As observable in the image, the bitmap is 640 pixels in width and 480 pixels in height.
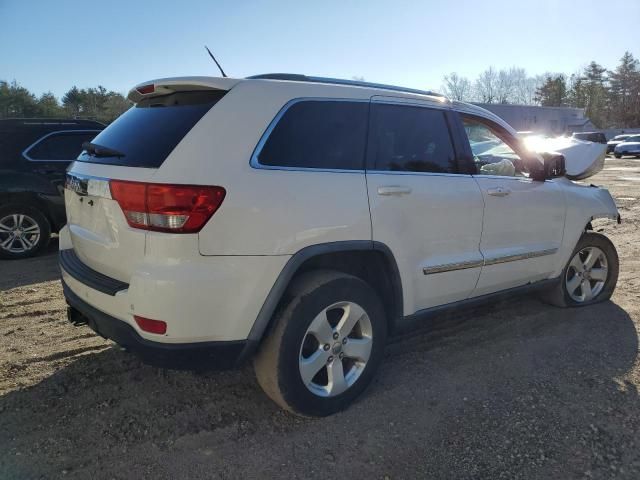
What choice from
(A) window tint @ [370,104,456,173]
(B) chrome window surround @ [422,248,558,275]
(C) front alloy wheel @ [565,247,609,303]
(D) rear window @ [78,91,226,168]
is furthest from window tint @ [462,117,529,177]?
(D) rear window @ [78,91,226,168]

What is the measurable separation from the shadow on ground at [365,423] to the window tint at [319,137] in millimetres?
1461

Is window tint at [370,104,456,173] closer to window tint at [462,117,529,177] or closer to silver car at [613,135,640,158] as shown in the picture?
window tint at [462,117,529,177]

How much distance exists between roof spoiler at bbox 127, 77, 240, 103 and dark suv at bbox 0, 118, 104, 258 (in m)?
4.24

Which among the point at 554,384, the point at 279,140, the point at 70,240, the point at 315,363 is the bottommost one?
the point at 554,384

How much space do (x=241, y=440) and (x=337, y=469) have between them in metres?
0.55

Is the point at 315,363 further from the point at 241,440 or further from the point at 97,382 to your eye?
the point at 97,382

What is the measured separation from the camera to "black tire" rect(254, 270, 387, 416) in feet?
8.52

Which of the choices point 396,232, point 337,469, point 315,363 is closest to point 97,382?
point 315,363

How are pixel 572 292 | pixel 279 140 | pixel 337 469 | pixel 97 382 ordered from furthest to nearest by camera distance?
pixel 572 292 < pixel 97 382 < pixel 279 140 < pixel 337 469

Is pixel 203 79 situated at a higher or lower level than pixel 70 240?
higher

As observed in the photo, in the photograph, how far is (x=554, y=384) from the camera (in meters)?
3.27

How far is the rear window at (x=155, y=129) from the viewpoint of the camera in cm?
253

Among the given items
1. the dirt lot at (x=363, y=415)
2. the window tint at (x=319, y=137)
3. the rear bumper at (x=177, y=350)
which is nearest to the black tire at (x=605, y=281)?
the dirt lot at (x=363, y=415)

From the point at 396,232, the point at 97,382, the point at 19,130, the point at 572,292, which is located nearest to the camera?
the point at 396,232
